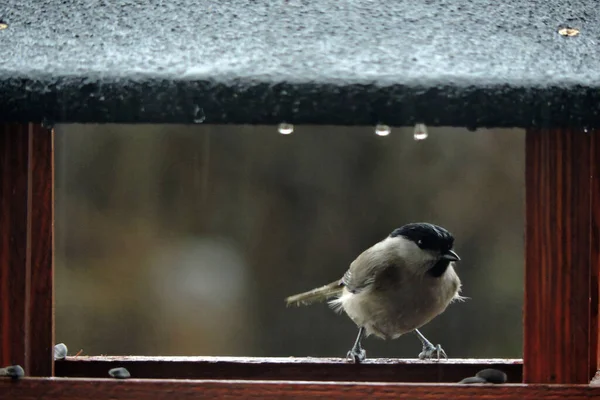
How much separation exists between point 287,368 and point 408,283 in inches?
25.8

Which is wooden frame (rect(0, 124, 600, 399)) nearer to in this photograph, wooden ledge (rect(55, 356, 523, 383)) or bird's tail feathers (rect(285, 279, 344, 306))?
wooden ledge (rect(55, 356, 523, 383))

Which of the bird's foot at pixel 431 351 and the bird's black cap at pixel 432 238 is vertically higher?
the bird's black cap at pixel 432 238

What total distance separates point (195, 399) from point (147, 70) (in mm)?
633

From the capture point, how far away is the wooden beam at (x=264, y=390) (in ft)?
6.20

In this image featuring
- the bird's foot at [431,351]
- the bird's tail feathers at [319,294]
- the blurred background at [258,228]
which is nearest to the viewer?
the bird's foot at [431,351]

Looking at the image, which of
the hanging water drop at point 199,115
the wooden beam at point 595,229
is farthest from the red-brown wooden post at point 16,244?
the wooden beam at point 595,229

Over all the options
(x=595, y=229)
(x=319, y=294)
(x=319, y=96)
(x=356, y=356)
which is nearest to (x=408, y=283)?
(x=356, y=356)

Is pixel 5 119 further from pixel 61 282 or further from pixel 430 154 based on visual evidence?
pixel 61 282

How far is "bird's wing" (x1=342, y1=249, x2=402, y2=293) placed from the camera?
3.05m

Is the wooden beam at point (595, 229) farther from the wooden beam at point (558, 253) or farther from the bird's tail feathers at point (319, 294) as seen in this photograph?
the bird's tail feathers at point (319, 294)

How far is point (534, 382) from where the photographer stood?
1936mm

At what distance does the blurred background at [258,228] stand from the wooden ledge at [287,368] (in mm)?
3592

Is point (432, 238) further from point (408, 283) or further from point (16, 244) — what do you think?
point (16, 244)

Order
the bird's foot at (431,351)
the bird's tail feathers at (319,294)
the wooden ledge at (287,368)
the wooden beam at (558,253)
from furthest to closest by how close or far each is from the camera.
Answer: the bird's tail feathers at (319,294), the bird's foot at (431,351), the wooden ledge at (287,368), the wooden beam at (558,253)
